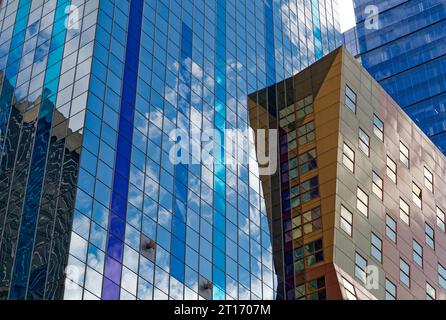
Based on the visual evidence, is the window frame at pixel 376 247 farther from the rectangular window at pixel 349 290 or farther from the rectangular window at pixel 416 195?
the rectangular window at pixel 416 195

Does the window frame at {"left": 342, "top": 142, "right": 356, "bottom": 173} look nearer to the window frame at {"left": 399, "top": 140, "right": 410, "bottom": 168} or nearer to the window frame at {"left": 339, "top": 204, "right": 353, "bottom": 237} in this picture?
the window frame at {"left": 339, "top": 204, "right": 353, "bottom": 237}

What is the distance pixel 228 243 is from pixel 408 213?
20.8 m

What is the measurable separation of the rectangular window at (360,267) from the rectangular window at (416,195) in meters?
12.7

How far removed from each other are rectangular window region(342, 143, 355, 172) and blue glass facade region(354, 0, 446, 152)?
7286cm

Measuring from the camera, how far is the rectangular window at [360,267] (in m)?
69.0

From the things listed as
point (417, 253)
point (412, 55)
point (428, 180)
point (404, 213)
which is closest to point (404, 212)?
point (404, 213)

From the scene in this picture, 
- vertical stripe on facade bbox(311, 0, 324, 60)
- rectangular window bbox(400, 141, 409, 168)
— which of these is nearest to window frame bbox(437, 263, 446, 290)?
rectangular window bbox(400, 141, 409, 168)

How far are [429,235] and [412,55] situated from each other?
261 ft

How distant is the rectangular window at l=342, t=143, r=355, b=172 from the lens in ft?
239

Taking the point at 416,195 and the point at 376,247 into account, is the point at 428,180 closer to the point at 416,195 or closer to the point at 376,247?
the point at 416,195

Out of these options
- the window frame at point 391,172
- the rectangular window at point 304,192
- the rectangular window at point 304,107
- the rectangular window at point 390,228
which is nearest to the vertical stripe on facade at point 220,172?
the rectangular window at point 304,107

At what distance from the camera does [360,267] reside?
69.4m
